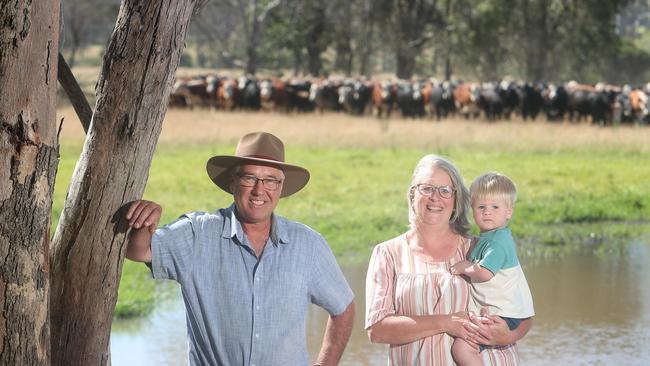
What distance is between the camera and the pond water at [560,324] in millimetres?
7227

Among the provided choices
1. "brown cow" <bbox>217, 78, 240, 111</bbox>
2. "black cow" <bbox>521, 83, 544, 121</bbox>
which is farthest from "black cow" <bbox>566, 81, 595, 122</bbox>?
"brown cow" <bbox>217, 78, 240, 111</bbox>

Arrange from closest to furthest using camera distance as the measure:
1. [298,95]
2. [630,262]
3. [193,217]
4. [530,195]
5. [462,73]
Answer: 1. [193,217]
2. [630,262]
3. [530,195]
4. [298,95]
5. [462,73]

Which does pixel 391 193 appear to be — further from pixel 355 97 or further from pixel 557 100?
pixel 355 97

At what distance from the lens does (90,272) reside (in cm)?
385

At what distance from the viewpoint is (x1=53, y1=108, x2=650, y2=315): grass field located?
11234 mm

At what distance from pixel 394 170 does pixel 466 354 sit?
11795mm

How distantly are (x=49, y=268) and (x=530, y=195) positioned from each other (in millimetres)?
9816

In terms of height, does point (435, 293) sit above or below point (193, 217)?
below

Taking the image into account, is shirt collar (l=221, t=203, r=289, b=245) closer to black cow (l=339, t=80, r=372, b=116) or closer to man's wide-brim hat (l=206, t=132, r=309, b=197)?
man's wide-brim hat (l=206, t=132, r=309, b=197)

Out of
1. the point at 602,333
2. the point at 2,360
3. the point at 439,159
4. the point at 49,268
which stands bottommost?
the point at 602,333

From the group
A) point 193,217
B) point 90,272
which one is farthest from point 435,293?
point 90,272

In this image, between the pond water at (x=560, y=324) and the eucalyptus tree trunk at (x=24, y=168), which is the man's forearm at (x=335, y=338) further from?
the pond water at (x=560, y=324)

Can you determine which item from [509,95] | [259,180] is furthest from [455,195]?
[509,95]

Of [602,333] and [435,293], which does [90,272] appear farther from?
[602,333]
